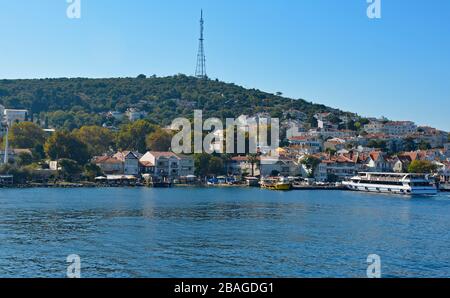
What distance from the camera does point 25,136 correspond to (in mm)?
61156

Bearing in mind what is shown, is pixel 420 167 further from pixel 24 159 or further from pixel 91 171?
pixel 24 159

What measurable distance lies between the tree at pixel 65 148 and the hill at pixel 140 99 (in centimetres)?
3069

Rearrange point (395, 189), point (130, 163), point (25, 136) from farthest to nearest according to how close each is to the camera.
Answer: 1. point (25, 136)
2. point (130, 163)
3. point (395, 189)

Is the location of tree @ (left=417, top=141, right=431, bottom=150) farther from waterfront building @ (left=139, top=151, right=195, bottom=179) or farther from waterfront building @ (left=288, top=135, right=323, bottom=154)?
waterfront building @ (left=139, top=151, right=195, bottom=179)

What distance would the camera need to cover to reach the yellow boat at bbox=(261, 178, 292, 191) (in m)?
51.2

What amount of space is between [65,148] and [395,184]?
29.1m

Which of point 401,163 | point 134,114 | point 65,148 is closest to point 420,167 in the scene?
point 401,163

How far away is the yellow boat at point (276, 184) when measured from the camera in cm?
5125

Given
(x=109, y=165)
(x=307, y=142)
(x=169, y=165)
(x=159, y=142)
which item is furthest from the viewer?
(x=307, y=142)

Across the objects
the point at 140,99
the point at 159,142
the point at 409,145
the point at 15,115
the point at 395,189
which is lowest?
the point at 395,189

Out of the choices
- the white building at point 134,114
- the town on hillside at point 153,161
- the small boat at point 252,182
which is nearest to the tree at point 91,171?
the town on hillside at point 153,161

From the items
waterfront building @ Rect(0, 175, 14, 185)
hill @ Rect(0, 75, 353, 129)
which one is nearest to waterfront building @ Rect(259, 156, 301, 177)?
waterfront building @ Rect(0, 175, 14, 185)

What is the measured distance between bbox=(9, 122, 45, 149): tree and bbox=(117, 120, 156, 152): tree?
8.74m
